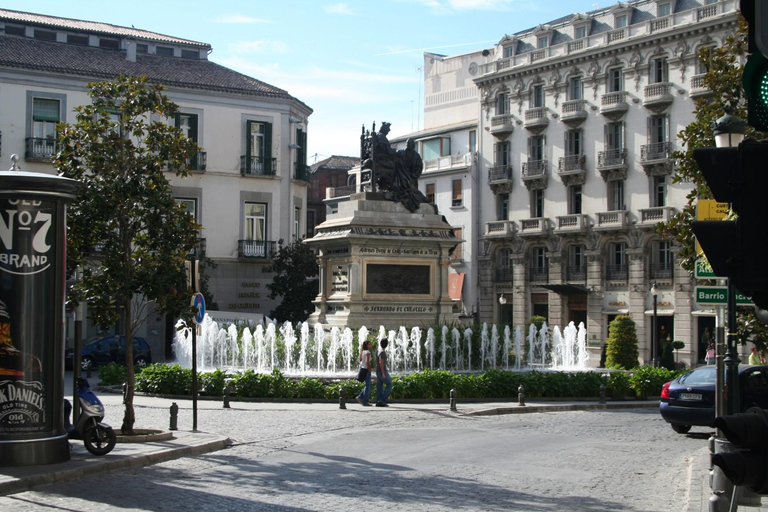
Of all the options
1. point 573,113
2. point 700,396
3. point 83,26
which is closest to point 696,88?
point 573,113

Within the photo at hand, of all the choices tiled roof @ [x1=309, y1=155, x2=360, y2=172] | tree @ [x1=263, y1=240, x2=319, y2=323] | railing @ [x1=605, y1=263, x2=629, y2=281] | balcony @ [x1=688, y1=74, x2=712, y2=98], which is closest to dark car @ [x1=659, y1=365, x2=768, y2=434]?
tree @ [x1=263, y1=240, x2=319, y2=323]

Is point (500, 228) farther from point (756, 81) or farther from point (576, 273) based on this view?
point (756, 81)

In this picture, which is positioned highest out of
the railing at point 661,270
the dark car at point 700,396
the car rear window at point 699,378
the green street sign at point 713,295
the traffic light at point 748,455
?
the railing at point 661,270

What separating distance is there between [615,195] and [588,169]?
7.68ft

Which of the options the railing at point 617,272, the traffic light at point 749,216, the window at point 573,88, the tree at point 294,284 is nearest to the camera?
the traffic light at point 749,216

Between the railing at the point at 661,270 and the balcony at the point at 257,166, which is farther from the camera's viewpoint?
the railing at the point at 661,270

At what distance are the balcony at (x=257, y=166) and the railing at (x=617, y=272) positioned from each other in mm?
19232

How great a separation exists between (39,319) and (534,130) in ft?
161

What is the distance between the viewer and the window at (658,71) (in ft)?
172

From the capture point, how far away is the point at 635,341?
40.7 meters

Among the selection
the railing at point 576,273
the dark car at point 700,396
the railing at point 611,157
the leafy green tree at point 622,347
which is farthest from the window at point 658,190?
the dark car at point 700,396

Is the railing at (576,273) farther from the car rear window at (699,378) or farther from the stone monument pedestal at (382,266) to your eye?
the car rear window at (699,378)

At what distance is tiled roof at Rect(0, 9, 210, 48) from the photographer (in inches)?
1838

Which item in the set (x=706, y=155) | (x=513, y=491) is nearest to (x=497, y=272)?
(x=513, y=491)
